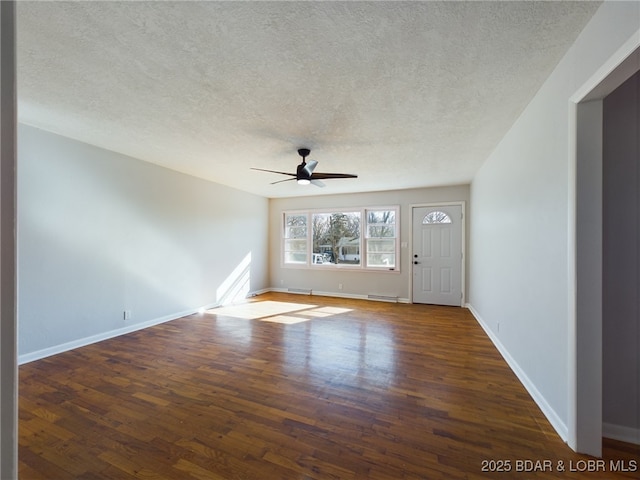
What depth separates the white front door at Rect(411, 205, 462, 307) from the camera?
17.9 ft

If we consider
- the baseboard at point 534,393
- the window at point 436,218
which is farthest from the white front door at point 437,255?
the baseboard at point 534,393

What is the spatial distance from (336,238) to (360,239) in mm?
622

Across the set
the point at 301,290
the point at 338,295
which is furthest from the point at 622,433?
the point at 301,290

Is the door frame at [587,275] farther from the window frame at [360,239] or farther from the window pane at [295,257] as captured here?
the window pane at [295,257]

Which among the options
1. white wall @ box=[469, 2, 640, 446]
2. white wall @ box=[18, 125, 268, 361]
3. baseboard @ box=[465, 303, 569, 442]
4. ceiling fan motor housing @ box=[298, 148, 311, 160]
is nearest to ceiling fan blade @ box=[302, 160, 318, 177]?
ceiling fan motor housing @ box=[298, 148, 311, 160]

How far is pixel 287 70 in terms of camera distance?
1923mm

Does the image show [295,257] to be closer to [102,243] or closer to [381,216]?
[381,216]

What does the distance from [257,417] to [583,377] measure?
216cm

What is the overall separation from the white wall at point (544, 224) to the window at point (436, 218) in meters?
2.25

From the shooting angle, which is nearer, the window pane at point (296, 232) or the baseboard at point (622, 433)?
the baseboard at point (622, 433)

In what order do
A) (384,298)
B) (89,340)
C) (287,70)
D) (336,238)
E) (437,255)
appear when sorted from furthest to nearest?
(336,238)
(384,298)
(437,255)
(89,340)
(287,70)

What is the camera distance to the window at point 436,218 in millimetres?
5559

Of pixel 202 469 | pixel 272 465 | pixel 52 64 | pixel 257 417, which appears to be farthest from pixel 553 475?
pixel 52 64

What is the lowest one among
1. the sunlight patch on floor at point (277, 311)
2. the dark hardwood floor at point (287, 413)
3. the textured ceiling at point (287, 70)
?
the sunlight patch on floor at point (277, 311)
